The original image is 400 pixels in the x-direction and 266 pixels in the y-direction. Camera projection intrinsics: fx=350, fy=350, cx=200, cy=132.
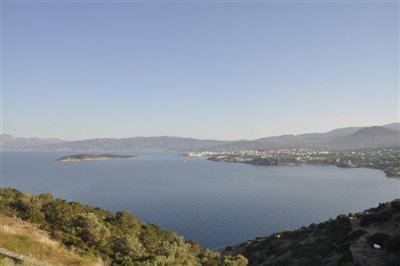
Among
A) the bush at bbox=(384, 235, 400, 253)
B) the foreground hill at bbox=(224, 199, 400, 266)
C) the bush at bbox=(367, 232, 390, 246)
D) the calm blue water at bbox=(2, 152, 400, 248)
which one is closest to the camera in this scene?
the bush at bbox=(384, 235, 400, 253)

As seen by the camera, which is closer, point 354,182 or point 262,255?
point 262,255

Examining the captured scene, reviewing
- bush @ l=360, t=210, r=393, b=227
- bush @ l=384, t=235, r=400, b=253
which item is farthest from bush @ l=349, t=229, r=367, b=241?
bush @ l=384, t=235, r=400, b=253

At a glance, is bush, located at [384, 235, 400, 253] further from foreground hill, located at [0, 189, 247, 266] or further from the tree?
the tree

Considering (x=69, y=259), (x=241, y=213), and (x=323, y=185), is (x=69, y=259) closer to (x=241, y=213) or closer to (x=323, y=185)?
(x=241, y=213)

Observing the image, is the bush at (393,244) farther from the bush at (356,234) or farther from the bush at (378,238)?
the bush at (356,234)

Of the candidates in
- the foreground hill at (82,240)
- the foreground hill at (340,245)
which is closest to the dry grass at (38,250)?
the foreground hill at (82,240)

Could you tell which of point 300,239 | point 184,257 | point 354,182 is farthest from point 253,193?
point 184,257

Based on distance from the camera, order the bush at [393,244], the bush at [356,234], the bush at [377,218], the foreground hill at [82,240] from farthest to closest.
→ the bush at [377,218] → the bush at [356,234] → the bush at [393,244] → the foreground hill at [82,240]

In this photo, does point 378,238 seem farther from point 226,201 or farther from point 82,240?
point 226,201
